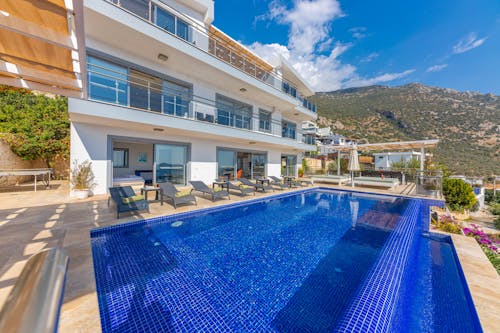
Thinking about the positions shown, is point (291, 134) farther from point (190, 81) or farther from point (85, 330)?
point (85, 330)

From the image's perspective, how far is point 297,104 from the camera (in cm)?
1572

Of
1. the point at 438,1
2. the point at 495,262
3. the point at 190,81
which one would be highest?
the point at 438,1

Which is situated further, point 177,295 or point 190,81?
point 190,81

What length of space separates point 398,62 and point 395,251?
64090 mm

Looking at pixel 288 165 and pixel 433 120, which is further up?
pixel 433 120

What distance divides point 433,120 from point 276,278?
2436 inches

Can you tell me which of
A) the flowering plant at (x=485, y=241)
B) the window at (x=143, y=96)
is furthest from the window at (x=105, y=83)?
the flowering plant at (x=485, y=241)

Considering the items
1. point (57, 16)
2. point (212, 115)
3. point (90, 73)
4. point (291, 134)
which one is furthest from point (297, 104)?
point (57, 16)

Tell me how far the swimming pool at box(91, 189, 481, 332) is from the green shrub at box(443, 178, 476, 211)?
823cm

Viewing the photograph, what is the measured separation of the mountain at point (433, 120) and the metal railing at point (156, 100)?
139 ft

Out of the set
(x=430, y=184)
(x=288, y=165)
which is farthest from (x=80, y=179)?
(x=430, y=184)

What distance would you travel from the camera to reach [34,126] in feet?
33.8

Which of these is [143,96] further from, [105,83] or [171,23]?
[171,23]

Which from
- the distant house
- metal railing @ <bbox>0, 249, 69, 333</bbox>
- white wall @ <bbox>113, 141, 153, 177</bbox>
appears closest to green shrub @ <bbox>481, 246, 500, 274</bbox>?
metal railing @ <bbox>0, 249, 69, 333</bbox>
